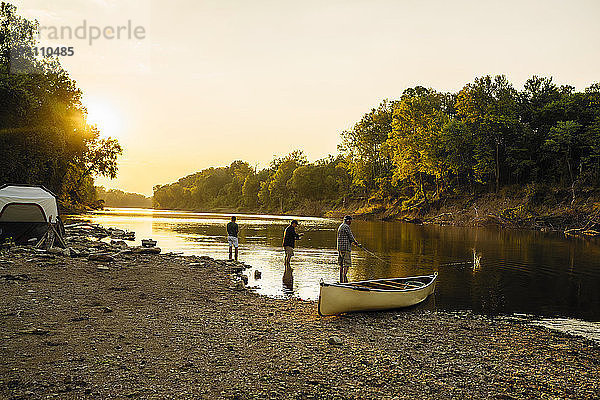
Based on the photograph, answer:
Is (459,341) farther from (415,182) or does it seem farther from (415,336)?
(415,182)

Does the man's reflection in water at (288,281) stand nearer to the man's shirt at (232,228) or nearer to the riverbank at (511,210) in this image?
the man's shirt at (232,228)

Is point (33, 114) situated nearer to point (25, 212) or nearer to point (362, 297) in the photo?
point (25, 212)

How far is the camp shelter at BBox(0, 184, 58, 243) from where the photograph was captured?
75.6ft

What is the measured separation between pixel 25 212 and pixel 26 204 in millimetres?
1189

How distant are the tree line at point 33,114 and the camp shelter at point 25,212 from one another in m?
11.8

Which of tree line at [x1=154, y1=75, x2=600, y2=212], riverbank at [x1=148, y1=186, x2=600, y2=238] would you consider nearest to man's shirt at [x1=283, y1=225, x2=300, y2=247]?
riverbank at [x1=148, y1=186, x2=600, y2=238]

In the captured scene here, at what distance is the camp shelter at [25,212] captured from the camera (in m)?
23.0

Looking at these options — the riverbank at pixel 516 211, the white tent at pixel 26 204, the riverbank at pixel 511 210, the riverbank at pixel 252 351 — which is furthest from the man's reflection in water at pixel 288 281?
the riverbank at pixel 516 211

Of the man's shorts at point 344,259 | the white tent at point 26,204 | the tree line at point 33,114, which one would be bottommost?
the man's shorts at point 344,259

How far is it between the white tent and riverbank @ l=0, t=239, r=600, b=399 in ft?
34.9

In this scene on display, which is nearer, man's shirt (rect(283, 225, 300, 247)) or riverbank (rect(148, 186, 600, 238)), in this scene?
man's shirt (rect(283, 225, 300, 247))

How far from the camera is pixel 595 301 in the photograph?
1549 centimetres

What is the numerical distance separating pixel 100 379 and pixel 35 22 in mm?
51456

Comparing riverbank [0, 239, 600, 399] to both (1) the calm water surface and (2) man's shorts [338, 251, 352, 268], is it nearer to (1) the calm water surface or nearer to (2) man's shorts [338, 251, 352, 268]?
(2) man's shorts [338, 251, 352, 268]
